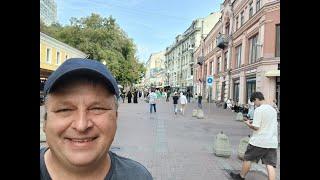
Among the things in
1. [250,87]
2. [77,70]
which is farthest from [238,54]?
[77,70]

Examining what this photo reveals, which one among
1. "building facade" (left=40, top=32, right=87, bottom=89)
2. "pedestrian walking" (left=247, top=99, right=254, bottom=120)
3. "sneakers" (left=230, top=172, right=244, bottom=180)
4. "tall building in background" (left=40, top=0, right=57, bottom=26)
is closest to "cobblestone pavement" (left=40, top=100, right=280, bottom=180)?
"sneakers" (left=230, top=172, right=244, bottom=180)

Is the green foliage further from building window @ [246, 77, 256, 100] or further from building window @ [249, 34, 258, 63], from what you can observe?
building window @ [246, 77, 256, 100]

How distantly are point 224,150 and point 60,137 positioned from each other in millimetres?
5998

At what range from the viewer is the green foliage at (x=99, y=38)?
1.07 m

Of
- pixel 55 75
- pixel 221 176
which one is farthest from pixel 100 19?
pixel 221 176

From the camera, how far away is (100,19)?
1.03 metres

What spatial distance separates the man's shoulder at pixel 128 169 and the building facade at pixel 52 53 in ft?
0.89

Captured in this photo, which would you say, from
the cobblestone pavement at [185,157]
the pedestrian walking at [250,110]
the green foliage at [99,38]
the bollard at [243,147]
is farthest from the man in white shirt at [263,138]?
the green foliage at [99,38]

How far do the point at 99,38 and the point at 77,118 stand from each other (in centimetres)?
46

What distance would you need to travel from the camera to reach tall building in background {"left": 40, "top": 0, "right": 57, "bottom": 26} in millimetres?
829

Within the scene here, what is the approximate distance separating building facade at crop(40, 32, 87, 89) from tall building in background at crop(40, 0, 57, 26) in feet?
0.12

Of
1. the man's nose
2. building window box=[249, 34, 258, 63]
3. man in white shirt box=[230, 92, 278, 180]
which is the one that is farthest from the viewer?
man in white shirt box=[230, 92, 278, 180]

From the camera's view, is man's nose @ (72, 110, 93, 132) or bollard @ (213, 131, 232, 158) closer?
man's nose @ (72, 110, 93, 132)
